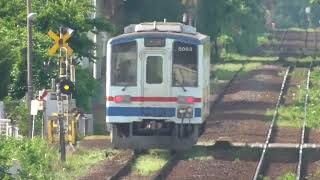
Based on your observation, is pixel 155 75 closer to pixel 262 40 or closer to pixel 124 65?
pixel 124 65

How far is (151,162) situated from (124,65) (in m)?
2.37

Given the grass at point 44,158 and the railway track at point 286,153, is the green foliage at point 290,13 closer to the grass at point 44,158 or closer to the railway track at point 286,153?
the railway track at point 286,153

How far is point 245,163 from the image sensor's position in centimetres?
2166

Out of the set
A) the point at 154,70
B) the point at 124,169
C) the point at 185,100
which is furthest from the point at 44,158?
the point at 185,100

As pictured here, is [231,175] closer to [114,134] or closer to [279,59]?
[114,134]

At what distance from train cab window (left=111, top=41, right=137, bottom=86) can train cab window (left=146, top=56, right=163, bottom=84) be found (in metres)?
0.33

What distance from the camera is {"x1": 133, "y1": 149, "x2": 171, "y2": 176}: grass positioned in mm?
20844

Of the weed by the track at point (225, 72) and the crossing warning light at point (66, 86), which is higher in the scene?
the weed by the track at point (225, 72)

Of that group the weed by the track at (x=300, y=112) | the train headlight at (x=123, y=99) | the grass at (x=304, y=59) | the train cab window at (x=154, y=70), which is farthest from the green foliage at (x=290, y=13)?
the train headlight at (x=123, y=99)

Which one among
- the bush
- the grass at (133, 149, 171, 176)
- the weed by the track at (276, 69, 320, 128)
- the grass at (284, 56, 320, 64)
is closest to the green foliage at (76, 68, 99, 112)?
the weed by the track at (276, 69, 320, 128)

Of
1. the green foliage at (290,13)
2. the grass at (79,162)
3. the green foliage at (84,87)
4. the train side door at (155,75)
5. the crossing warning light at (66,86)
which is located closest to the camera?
the grass at (79,162)

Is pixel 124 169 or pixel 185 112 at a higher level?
pixel 185 112

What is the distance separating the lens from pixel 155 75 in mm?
22438

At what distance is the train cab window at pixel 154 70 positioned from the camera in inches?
882
